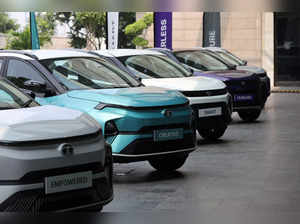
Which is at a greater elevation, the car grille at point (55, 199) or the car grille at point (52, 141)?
the car grille at point (52, 141)

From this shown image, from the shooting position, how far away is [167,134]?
8719 mm

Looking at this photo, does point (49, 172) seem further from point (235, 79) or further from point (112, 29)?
point (112, 29)

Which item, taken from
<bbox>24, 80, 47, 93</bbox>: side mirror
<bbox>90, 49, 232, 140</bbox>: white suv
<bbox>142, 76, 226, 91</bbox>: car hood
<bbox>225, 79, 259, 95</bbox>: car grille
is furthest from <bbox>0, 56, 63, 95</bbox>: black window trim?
<bbox>225, 79, 259, 95</bbox>: car grille

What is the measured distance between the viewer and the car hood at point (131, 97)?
28.3 feet

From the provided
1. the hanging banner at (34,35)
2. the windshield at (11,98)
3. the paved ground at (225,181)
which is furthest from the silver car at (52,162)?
the hanging banner at (34,35)

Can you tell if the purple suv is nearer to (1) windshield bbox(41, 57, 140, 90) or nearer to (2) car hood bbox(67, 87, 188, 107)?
(1) windshield bbox(41, 57, 140, 90)

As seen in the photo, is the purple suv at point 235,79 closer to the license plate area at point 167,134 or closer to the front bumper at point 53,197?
the license plate area at point 167,134

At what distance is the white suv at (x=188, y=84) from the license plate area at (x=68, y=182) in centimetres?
659

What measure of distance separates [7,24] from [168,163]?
8988 centimetres

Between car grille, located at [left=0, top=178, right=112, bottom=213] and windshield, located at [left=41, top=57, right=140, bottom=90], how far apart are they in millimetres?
3518

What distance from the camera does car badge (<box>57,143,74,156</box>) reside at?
534 cm

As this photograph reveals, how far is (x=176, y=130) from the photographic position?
8.83 metres

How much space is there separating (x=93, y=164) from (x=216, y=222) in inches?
123

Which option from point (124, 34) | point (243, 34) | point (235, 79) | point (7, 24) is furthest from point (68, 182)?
point (7, 24)
